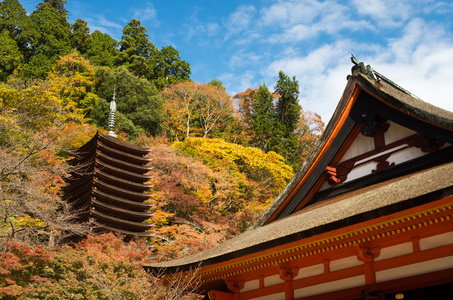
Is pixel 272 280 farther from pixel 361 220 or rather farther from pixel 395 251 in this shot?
pixel 361 220

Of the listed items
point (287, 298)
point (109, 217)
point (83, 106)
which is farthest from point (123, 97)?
point (287, 298)

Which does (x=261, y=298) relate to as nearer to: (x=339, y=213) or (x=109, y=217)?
(x=339, y=213)

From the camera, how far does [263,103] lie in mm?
32812

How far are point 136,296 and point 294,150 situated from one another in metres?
24.1

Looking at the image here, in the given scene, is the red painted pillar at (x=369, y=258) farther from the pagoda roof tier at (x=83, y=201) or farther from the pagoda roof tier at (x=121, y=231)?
the pagoda roof tier at (x=83, y=201)

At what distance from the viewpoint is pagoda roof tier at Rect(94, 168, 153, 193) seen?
19406 millimetres

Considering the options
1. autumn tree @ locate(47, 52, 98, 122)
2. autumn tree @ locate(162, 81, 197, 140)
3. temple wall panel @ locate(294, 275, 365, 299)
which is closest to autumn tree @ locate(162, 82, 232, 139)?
autumn tree @ locate(162, 81, 197, 140)

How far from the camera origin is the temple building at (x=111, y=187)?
61.3ft

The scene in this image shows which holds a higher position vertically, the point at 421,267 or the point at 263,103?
the point at 263,103

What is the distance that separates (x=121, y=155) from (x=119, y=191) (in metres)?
2.03

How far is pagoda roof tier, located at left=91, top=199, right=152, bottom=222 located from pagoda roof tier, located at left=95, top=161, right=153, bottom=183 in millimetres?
1768

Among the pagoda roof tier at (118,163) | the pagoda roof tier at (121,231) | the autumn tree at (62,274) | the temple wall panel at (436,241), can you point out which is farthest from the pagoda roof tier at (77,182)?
the temple wall panel at (436,241)

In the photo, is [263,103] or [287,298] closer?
[287,298]

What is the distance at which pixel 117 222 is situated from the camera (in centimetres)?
1897
